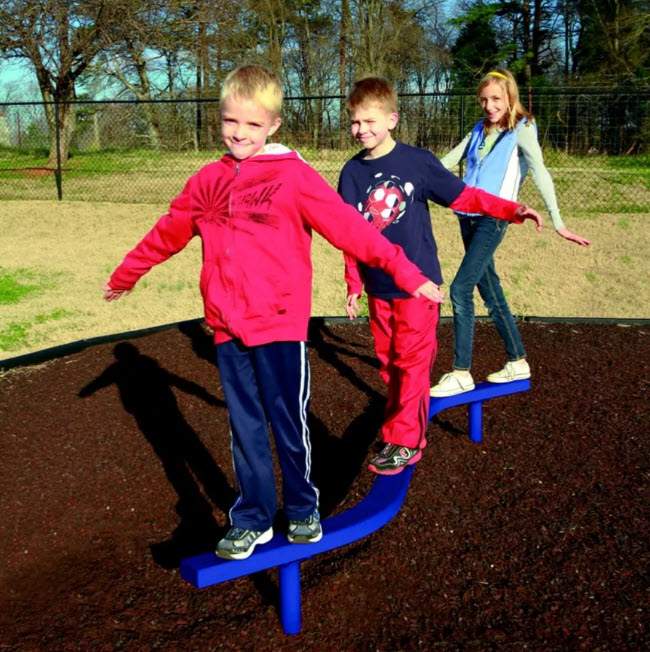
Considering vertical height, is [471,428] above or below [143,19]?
below

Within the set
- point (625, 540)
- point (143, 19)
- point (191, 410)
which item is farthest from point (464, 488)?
point (143, 19)

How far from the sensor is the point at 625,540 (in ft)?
10.4

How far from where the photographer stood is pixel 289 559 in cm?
Answer: 251

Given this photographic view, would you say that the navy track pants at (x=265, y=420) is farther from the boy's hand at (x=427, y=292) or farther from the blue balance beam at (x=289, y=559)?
the boy's hand at (x=427, y=292)

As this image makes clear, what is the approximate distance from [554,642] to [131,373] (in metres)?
3.57

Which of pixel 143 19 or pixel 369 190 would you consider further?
pixel 143 19

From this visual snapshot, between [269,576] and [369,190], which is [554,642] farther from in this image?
[369,190]

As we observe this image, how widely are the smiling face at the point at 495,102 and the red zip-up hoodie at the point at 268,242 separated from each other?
1.86 m

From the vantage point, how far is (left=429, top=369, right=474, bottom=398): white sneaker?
409cm

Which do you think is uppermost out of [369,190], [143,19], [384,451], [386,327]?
[143,19]

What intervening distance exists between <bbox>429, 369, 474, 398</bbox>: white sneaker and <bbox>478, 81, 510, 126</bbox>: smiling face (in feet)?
4.21

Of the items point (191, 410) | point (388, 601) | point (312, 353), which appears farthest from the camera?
point (312, 353)

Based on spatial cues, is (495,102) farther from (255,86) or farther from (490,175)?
(255,86)

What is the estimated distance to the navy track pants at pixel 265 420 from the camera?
2447 mm
